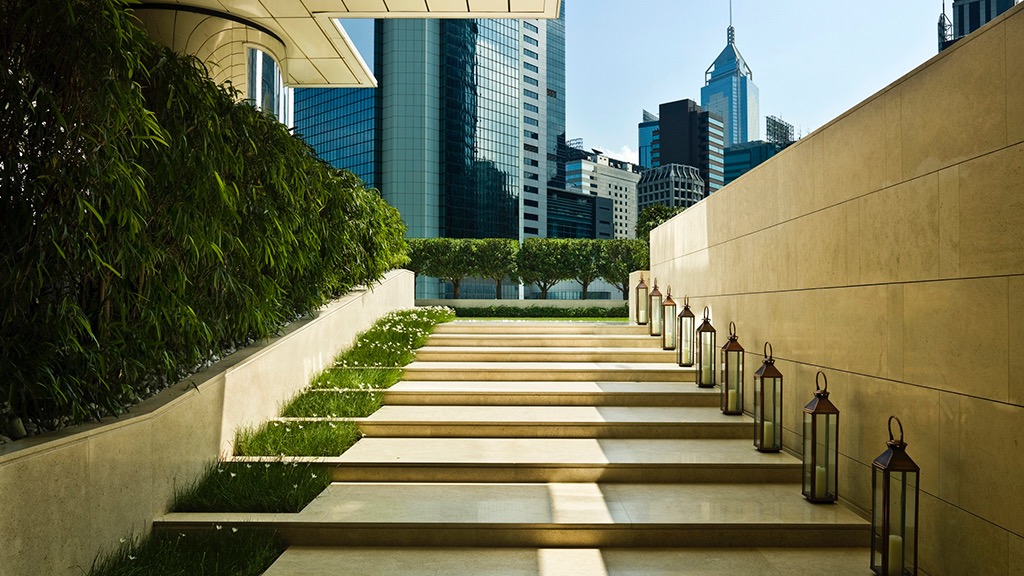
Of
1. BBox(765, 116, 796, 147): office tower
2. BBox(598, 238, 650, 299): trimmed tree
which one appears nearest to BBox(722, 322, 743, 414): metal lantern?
BBox(598, 238, 650, 299): trimmed tree

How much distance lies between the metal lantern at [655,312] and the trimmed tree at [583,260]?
1418cm

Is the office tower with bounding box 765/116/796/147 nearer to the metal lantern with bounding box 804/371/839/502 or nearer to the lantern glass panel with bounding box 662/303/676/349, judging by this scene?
the lantern glass panel with bounding box 662/303/676/349

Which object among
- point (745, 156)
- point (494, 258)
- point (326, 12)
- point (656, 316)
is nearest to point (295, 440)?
point (326, 12)

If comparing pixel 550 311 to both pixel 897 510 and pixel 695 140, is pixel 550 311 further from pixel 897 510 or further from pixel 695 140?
pixel 695 140

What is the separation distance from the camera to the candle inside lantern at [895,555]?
295cm

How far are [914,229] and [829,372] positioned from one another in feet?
3.83

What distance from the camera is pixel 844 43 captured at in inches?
1657

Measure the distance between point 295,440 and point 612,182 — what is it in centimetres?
12883

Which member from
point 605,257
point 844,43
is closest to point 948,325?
point 605,257

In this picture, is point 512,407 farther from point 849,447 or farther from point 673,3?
point 673,3

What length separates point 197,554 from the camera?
3.28 m

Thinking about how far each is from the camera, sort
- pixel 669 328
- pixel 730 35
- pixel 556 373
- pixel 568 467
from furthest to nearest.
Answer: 1. pixel 730 35
2. pixel 669 328
3. pixel 556 373
4. pixel 568 467

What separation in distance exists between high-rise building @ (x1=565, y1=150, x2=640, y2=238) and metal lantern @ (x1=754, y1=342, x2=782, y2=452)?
378 feet

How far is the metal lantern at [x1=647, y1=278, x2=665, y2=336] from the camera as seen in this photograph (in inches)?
323
